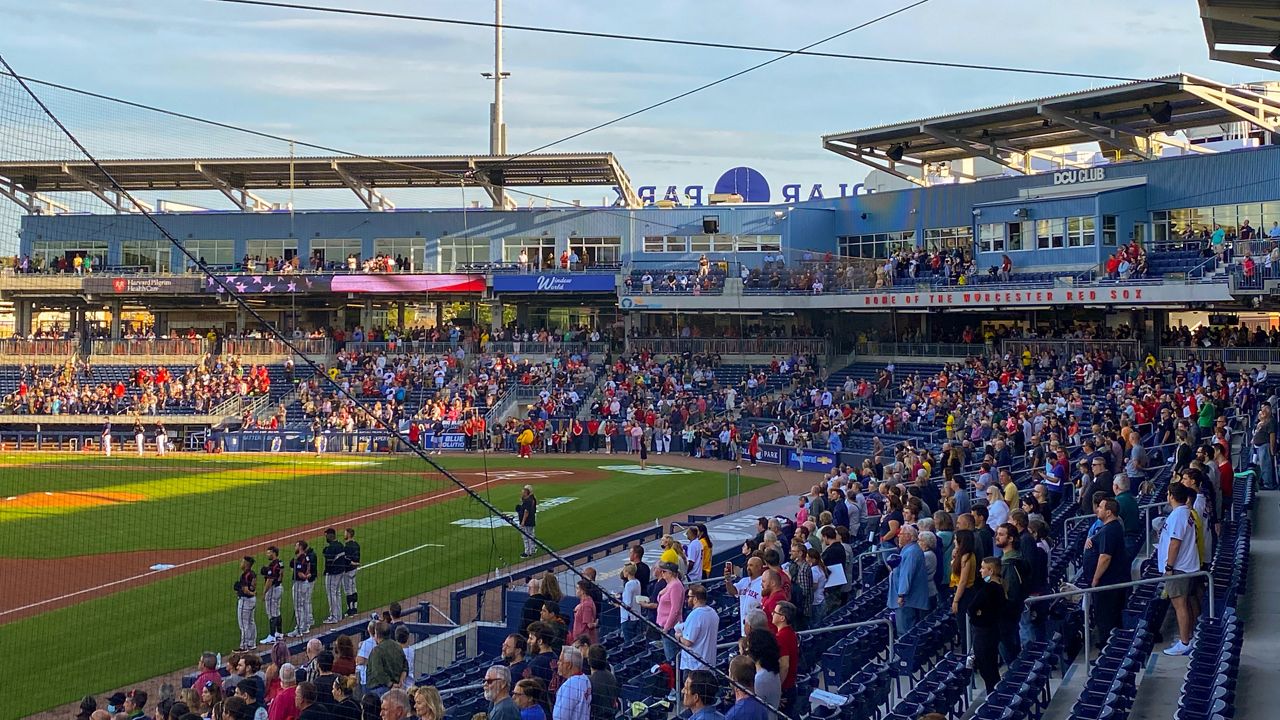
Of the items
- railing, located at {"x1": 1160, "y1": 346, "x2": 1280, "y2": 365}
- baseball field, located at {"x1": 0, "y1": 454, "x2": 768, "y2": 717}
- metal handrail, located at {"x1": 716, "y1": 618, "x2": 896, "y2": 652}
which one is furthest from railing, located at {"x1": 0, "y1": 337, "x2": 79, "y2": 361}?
metal handrail, located at {"x1": 716, "y1": 618, "x2": 896, "y2": 652}

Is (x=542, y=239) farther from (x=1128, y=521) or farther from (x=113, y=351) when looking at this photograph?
(x=1128, y=521)

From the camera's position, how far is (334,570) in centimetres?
1606

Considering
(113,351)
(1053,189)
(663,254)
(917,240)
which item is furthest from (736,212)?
(113,351)

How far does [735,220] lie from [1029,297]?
637 inches

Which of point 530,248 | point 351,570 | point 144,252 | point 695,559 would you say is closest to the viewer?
point 695,559

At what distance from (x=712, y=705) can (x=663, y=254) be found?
42943 millimetres

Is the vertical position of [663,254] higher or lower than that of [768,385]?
higher

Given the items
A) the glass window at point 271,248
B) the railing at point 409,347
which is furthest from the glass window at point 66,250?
the railing at point 409,347

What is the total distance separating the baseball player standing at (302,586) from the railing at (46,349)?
3543 centimetres

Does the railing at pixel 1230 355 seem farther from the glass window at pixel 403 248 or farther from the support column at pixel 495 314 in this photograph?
the glass window at pixel 403 248

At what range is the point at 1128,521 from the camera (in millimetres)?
12016

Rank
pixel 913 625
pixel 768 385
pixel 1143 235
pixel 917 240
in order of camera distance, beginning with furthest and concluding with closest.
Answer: pixel 917 240 < pixel 768 385 < pixel 1143 235 < pixel 913 625

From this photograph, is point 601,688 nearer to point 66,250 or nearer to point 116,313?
point 116,313

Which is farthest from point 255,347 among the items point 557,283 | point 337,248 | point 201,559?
point 201,559
